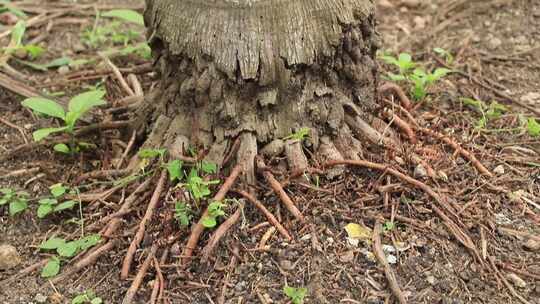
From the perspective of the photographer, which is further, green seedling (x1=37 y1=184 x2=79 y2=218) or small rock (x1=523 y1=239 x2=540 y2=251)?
green seedling (x1=37 y1=184 x2=79 y2=218)

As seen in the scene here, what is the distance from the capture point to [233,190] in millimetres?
2467

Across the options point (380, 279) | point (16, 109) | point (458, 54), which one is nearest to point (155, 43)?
point (16, 109)

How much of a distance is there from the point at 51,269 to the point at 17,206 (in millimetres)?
367

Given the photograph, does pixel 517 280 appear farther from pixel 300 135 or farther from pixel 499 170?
pixel 300 135

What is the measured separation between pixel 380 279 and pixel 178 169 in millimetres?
875

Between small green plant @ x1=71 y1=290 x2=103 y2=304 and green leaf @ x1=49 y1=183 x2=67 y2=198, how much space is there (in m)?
0.49

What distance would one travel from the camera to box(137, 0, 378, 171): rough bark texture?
2.38m

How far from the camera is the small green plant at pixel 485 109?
9.71ft

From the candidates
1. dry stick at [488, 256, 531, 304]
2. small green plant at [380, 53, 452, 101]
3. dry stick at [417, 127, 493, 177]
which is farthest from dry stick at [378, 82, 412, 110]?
dry stick at [488, 256, 531, 304]

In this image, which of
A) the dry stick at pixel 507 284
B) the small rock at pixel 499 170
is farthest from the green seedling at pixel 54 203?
the small rock at pixel 499 170

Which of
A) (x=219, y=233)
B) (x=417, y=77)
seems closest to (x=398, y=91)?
(x=417, y=77)

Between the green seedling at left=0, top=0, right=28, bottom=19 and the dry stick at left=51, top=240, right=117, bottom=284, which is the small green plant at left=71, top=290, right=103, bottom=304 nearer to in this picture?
the dry stick at left=51, top=240, right=117, bottom=284

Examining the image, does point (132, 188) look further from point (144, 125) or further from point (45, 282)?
point (45, 282)

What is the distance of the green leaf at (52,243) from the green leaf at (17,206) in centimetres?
21
